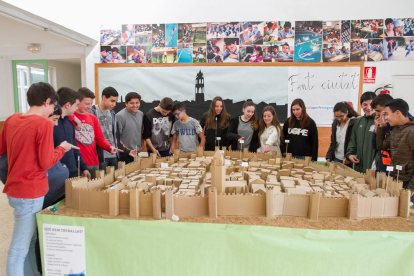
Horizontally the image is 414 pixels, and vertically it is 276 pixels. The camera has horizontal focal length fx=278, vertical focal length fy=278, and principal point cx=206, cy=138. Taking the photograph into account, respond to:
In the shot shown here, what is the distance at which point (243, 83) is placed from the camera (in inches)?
179

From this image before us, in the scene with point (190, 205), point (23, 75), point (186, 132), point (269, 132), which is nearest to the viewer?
point (190, 205)

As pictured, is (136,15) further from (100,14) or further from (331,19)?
(331,19)

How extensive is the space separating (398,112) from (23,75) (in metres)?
6.12

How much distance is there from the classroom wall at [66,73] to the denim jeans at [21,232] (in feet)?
16.5

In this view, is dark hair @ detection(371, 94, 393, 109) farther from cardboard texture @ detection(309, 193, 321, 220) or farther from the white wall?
the white wall

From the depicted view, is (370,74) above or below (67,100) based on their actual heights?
above

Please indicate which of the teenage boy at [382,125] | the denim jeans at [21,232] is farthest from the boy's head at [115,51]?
the teenage boy at [382,125]

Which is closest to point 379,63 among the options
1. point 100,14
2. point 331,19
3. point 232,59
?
point 331,19

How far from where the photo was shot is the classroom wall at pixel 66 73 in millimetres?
5844

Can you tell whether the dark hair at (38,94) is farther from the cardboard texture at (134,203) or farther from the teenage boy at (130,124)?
the teenage boy at (130,124)

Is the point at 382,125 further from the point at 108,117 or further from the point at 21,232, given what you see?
the point at 21,232

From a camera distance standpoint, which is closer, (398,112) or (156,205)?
(156,205)

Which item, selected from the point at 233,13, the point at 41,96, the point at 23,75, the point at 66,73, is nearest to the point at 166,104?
the point at 41,96

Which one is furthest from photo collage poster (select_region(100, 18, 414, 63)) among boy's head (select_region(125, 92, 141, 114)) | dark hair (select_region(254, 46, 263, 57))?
boy's head (select_region(125, 92, 141, 114))
